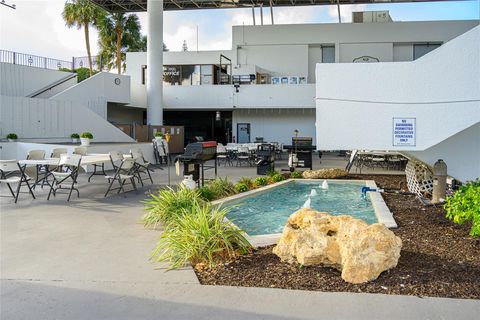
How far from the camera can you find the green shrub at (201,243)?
4477mm

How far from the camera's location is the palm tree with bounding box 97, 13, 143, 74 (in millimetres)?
31562

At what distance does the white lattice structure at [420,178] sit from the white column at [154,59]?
52.6ft

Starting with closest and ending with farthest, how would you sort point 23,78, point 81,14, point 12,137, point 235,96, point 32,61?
point 12,137, point 23,78, point 32,61, point 235,96, point 81,14

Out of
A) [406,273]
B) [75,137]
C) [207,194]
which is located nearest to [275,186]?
[207,194]

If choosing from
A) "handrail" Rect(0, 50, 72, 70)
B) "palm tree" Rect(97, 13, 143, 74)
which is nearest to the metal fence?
"handrail" Rect(0, 50, 72, 70)

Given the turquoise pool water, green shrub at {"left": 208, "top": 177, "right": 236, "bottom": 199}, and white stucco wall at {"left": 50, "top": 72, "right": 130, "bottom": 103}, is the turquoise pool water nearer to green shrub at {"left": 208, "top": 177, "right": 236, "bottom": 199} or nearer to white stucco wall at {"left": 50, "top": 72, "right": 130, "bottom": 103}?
green shrub at {"left": 208, "top": 177, "right": 236, "bottom": 199}

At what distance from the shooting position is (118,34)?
32.3m

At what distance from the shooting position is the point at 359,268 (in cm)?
382

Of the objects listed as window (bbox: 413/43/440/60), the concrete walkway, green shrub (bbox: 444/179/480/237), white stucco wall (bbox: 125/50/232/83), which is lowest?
the concrete walkway

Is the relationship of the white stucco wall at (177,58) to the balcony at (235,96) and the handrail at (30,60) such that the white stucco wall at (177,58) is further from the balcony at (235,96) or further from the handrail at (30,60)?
the handrail at (30,60)

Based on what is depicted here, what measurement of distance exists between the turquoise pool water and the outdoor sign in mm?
1335

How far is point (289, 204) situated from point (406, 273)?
4.68 m

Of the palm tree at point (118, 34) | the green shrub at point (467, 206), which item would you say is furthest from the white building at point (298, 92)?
the palm tree at point (118, 34)

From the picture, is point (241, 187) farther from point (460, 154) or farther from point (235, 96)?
point (235, 96)
